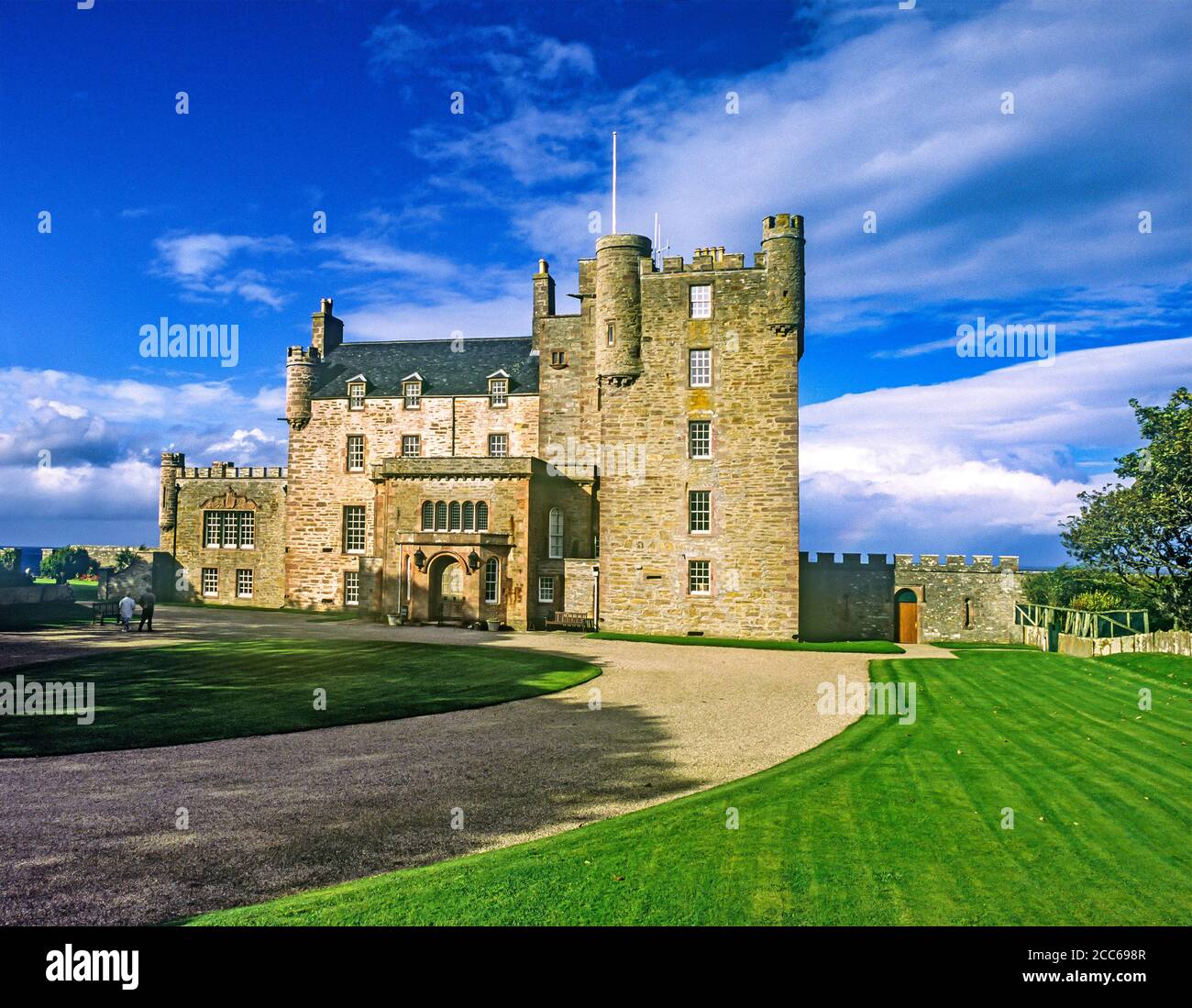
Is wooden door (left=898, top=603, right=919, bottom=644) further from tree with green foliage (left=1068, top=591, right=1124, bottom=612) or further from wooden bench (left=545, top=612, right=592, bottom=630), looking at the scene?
wooden bench (left=545, top=612, right=592, bottom=630)

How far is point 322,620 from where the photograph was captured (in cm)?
3938

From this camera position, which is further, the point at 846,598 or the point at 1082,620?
the point at 846,598

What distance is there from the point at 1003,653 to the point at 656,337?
65.4 ft

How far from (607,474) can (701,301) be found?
928cm

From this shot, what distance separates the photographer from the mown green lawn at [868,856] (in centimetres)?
691

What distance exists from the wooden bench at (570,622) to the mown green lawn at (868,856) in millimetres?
23739

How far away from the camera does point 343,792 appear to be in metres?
10.9

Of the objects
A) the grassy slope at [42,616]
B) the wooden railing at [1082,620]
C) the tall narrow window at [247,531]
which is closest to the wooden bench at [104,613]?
A: the grassy slope at [42,616]

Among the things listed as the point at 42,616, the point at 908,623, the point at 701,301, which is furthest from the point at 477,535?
the point at 908,623

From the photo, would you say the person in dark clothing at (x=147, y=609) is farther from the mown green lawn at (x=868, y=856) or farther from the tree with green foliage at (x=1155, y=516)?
the tree with green foliage at (x=1155, y=516)

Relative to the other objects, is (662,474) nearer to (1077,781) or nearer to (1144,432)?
(1144,432)

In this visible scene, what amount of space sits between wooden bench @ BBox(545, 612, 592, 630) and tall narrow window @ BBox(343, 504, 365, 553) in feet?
49.1

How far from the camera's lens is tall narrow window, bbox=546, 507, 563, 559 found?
40.2 m

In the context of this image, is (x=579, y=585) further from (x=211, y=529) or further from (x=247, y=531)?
(x=211, y=529)
